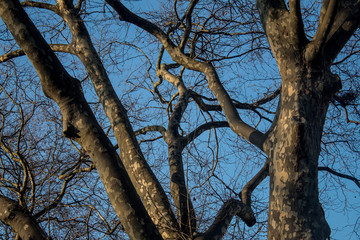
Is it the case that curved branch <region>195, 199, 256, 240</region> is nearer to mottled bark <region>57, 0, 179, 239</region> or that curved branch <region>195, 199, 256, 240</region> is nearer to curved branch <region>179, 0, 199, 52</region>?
mottled bark <region>57, 0, 179, 239</region>

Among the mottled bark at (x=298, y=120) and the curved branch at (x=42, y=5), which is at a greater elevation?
the curved branch at (x=42, y=5)

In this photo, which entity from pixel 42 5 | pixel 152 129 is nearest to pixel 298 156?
pixel 152 129

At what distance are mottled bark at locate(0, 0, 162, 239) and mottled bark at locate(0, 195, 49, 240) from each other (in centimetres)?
107

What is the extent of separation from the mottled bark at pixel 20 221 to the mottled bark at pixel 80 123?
1066 mm

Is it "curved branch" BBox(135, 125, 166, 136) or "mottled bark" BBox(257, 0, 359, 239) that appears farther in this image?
"curved branch" BBox(135, 125, 166, 136)

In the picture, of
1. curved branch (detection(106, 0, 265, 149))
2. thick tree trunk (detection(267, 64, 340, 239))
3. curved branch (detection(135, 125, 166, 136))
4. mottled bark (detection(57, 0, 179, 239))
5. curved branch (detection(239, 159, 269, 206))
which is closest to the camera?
thick tree trunk (detection(267, 64, 340, 239))

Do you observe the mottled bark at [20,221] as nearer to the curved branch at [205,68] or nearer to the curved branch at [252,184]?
the curved branch at [205,68]

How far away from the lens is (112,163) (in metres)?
2.74

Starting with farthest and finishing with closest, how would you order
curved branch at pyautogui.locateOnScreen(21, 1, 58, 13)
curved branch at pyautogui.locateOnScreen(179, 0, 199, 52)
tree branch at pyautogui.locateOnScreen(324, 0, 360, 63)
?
curved branch at pyautogui.locateOnScreen(179, 0, 199, 52)
curved branch at pyautogui.locateOnScreen(21, 1, 58, 13)
tree branch at pyautogui.locateOnScreen(324, 0, 360, 63)

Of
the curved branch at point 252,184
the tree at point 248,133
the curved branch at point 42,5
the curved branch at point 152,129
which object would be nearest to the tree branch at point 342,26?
the tree at point 248,133

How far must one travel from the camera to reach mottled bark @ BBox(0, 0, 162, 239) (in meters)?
2.62

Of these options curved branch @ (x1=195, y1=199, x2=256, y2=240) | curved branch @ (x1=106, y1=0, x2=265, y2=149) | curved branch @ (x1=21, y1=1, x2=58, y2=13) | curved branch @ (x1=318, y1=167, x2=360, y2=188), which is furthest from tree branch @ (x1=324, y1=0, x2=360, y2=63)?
curved branch @ (x1=21, y1=1, x2=58, y2=13)

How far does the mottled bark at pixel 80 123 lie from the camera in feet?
8.61

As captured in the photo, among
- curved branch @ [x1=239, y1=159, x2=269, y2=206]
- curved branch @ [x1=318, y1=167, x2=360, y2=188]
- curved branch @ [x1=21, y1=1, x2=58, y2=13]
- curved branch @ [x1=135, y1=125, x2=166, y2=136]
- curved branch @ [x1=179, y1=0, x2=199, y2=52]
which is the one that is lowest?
curved branch @ [x1=239, y1=159, x2=269, y2=206]
